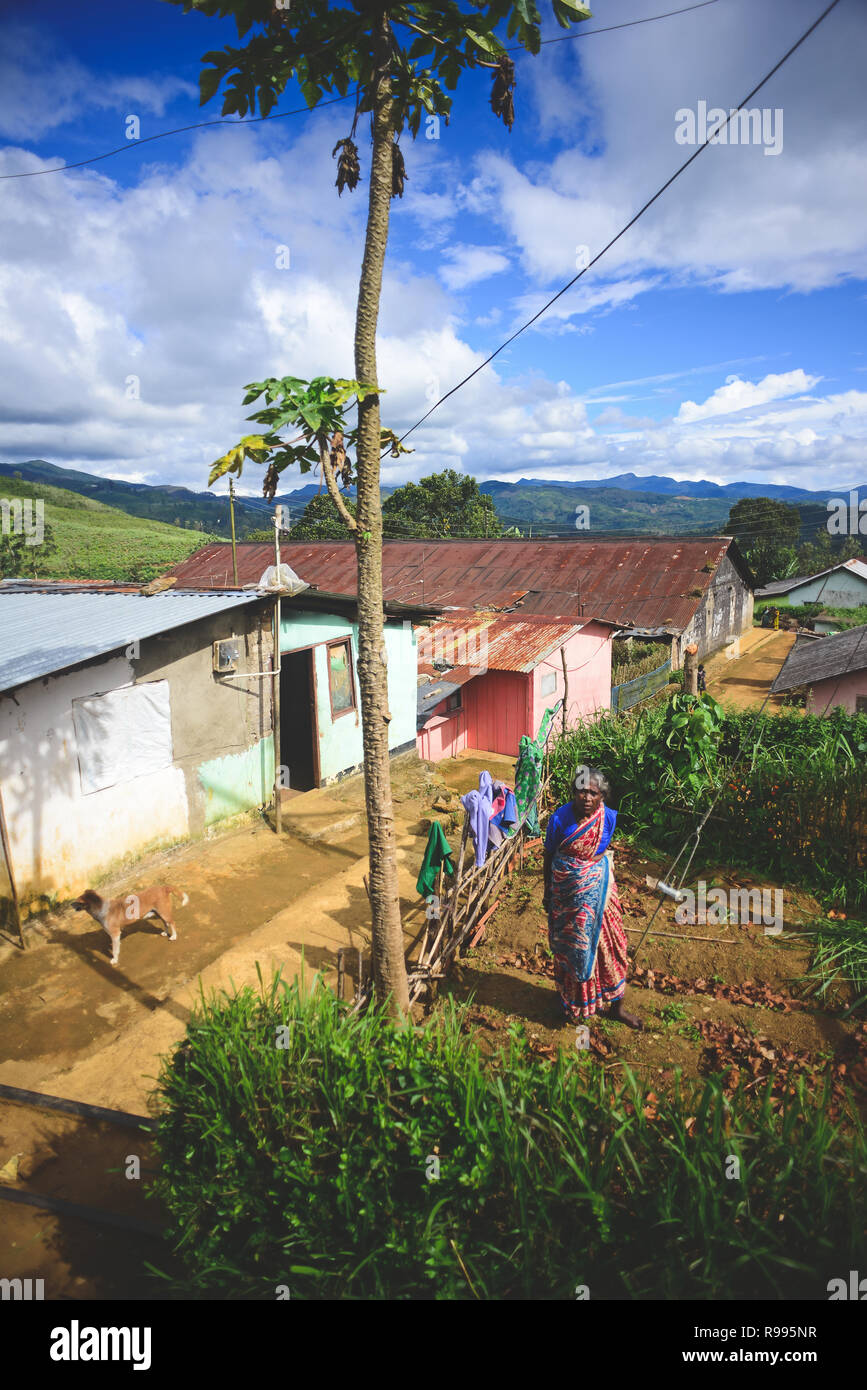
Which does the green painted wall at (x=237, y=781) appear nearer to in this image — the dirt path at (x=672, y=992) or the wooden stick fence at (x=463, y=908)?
the wooden stick fence at (x=463, y=908)

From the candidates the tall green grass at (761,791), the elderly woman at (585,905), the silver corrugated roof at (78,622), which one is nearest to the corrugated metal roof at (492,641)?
the tall green grass at (761,791)

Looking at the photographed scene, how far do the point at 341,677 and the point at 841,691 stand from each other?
1048 cm

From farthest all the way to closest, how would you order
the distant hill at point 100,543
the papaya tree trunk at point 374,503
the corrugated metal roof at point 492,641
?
1. the distant hill at point 100,543
2. the corrugated metal roof at point 492,641
3. the papaya tree trunk at point 374,503

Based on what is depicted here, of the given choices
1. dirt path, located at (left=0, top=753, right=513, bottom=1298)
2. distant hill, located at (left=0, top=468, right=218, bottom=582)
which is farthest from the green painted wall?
distant hill, located at (left=0, top=468, right=218, bottom=582)

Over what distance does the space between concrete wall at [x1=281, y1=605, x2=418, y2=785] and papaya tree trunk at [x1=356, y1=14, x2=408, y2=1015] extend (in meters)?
6.18

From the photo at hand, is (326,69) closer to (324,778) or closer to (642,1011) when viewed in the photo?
(642,1011)

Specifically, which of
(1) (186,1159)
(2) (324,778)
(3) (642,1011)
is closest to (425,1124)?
(1) (186,1159)

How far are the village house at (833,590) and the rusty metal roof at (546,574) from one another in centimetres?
1802

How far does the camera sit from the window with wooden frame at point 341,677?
11516 millimetres

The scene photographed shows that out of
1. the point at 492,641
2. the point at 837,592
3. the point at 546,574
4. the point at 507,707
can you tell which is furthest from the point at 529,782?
the point at 837,592

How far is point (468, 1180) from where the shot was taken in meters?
2.66

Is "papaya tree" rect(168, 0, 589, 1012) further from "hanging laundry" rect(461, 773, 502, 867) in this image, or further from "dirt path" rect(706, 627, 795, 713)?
"dirt path" rect(706, 627, 795, 713)

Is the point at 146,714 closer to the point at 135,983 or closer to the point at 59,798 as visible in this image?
the point at 59,798

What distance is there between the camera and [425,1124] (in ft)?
9.52
